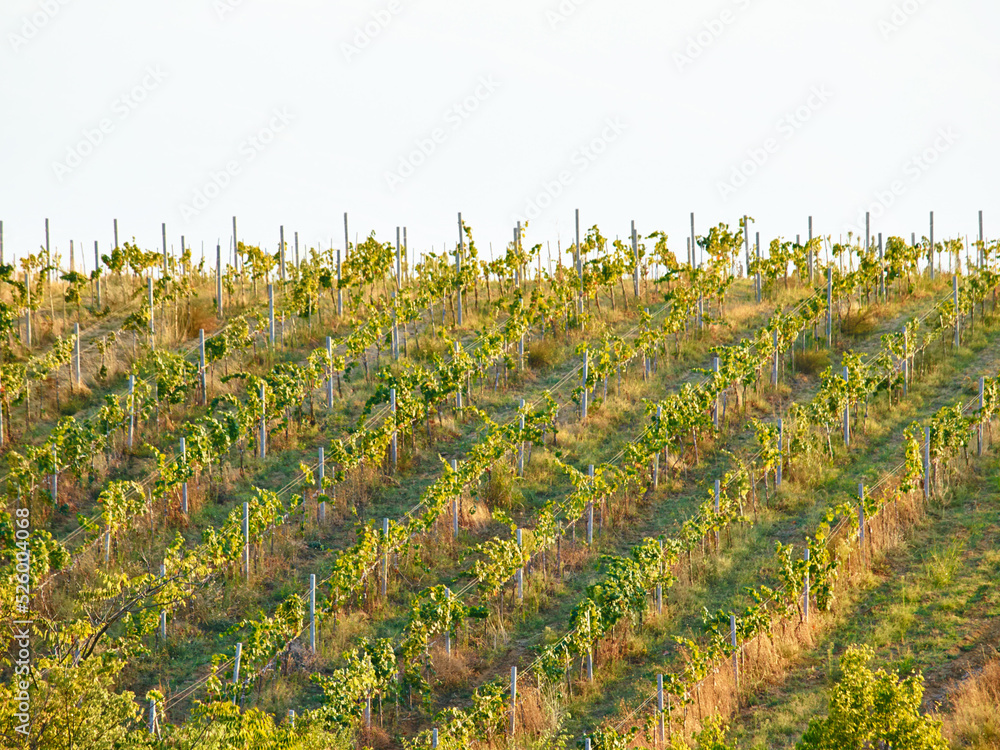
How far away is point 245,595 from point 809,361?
12172 mm

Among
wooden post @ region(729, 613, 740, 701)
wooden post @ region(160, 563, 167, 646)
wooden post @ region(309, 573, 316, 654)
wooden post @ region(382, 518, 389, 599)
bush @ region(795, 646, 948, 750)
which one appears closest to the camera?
bush @ region(795, 646, 948, 750)

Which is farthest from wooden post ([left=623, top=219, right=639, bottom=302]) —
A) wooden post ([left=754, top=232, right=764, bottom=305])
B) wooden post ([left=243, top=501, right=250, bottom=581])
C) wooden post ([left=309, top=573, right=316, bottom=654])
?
wooden post ([left=309, top=573, right=316, bottom=654])

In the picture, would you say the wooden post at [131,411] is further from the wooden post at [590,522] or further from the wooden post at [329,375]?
the wooden post at [590,522]

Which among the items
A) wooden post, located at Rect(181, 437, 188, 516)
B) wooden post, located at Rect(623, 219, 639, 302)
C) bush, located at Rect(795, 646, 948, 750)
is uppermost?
wooden post, located at Rect(623, 219, 639, 302)

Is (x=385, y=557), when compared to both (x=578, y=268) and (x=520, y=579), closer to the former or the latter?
(x=520, y=579)

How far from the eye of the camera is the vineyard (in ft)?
34.4

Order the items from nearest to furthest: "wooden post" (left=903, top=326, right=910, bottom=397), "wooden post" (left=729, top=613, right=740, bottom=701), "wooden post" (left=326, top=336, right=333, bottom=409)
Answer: "wooden post" (left=729, top=613, right=740, bottom=701) → "wooden post" (left=326, top=336, right=333, bottom=409) → "wooden post" (left=903, top=326, right=910, bottom=397)

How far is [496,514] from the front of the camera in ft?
42.8

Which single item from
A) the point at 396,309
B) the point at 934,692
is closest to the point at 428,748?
the point at 934,692

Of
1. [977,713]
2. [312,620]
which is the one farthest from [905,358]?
[312,620]

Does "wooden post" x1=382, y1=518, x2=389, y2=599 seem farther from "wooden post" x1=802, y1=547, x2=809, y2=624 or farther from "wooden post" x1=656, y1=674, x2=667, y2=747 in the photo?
"wooden post" x1=802, y1=547, x2=809, y2=624

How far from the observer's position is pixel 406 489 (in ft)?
51.7

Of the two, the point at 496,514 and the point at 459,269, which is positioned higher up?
the point at 459,269

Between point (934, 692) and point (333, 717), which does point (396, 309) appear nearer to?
point (333, 717)
